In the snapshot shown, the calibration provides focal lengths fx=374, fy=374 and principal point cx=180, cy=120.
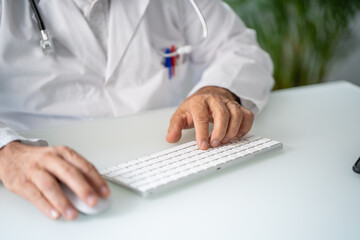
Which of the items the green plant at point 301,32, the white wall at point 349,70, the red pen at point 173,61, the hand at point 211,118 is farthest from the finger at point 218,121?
the white wall at point 349,70

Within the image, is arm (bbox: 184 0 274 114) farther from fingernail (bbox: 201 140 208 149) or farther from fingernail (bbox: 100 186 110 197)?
fingernail (bbox: 100 186 110 197)

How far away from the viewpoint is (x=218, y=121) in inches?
27.4

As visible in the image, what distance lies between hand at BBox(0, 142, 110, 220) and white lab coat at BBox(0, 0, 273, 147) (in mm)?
423

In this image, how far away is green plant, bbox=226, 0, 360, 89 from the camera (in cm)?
200

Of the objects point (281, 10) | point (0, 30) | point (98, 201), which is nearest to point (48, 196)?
point (98, 201)

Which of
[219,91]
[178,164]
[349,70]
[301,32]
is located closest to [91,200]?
[178,164]

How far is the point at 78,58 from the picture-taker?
0.95m

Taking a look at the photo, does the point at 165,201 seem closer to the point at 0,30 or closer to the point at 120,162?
the point at 120,162

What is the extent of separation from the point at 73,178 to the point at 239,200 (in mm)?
226

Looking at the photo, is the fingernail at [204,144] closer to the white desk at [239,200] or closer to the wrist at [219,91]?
the white desk at [239,200]

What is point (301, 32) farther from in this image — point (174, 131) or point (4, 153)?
point (4, 153)

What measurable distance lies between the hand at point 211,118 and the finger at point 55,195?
262 mm

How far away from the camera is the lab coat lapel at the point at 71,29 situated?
2.95 ft

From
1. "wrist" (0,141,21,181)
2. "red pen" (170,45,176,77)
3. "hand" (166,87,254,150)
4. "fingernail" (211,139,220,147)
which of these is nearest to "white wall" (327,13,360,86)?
"red pen" (170,45,176,77)
